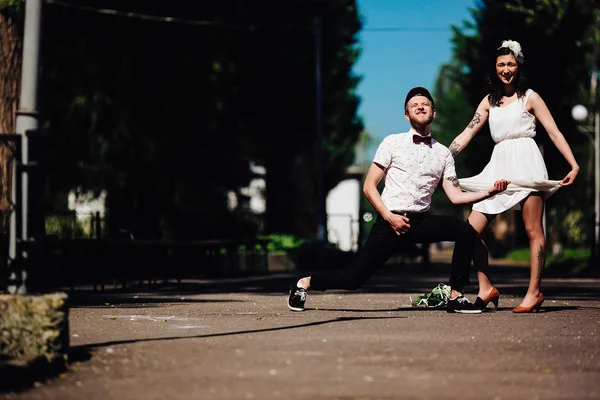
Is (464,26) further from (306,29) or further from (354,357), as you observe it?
(354,357)

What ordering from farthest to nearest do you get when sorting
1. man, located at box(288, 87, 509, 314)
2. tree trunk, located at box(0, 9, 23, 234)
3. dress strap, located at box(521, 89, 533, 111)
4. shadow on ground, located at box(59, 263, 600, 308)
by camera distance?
tree trunk, located at box(0, 9, 23, 234)
shadow on ground, located at box(59, 263, 600, 308)
dress strap, located at box(521, 89, 533, 111)
man, located at box(288, 87, 509, 314)

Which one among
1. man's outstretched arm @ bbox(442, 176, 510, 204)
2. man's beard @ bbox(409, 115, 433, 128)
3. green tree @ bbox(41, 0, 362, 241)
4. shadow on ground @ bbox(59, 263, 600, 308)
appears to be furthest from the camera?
green tree @ bbox(41, 0, 362, 241)

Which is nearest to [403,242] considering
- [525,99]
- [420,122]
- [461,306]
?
[461,306]

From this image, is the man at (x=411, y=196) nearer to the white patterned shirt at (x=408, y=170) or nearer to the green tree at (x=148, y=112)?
the white patterned shirt at (x=408, y=170)

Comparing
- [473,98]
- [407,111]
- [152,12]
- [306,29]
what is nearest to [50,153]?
[152,12]

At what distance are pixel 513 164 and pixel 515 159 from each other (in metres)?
0.04

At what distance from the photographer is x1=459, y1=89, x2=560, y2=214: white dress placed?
388 inches

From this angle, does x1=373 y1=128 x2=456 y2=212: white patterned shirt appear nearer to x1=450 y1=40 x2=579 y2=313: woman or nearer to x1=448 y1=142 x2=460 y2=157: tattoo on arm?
x1=448 y1=142 x2=460 y2=157: tattoo on arm

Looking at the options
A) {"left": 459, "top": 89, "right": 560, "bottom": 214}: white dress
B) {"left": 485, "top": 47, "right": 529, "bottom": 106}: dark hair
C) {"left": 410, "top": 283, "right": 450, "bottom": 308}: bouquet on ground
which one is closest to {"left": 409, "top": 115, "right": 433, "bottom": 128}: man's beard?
{"left": 459, "top": 89, "right": 560, "bottom": 214}: white dress

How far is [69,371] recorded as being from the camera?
21.4ft

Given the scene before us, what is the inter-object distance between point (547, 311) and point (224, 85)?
18.4 metres

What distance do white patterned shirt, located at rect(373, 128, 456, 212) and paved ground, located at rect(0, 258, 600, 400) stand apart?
3.09ft

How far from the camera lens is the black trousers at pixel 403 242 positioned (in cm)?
948

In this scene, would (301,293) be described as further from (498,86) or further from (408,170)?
(498,86)
